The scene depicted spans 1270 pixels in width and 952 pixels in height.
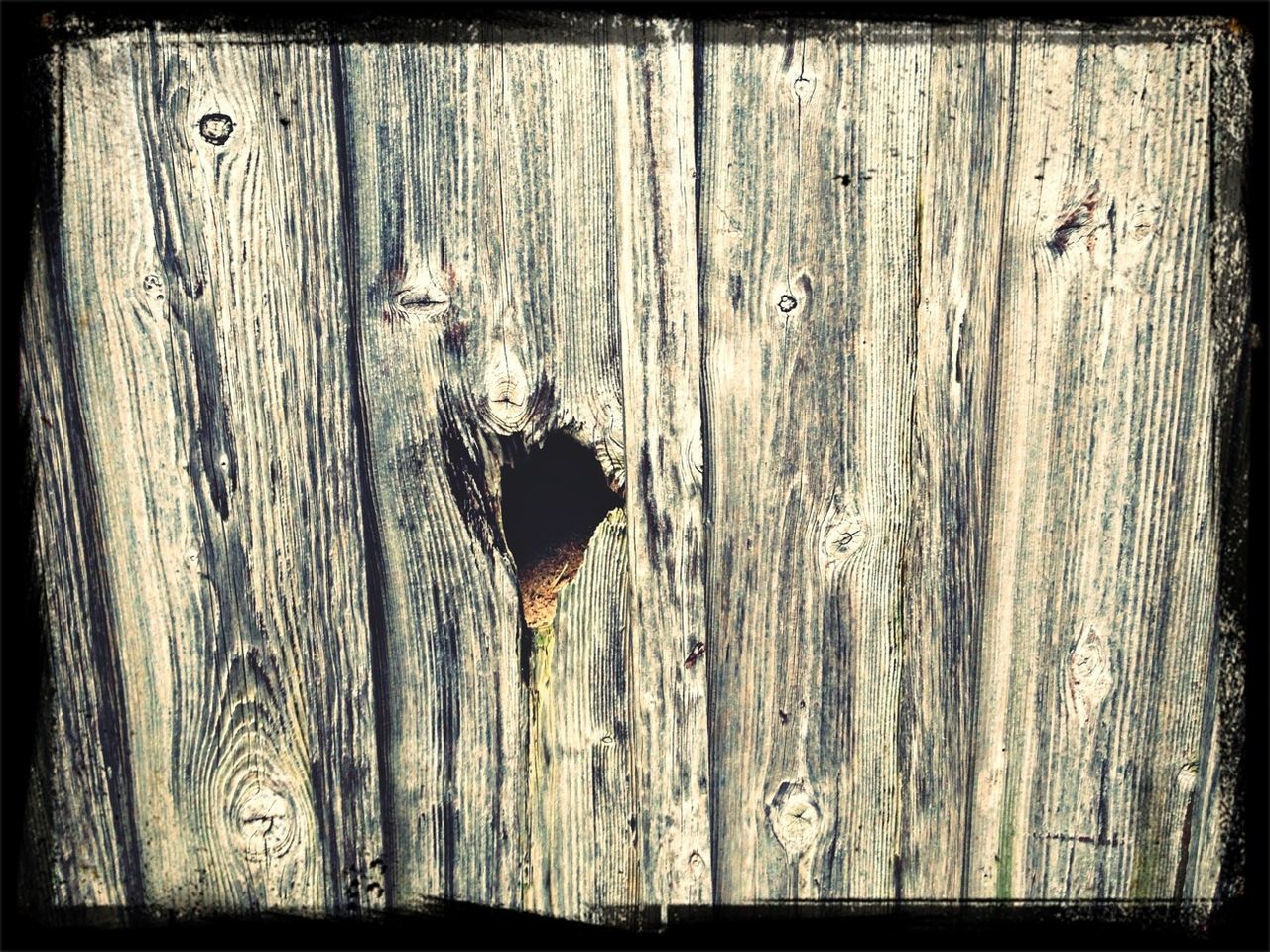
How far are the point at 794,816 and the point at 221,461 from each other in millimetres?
815

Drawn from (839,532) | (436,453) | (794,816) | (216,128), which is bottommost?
(794,816)

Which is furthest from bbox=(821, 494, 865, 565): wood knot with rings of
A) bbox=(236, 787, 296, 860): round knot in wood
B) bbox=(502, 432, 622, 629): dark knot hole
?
bbox=(236, 787, 296, 860): round knot in wood

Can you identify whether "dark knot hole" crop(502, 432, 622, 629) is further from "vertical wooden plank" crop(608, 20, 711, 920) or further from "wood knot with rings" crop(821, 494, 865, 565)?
"wood knot with rings" crop(821, 494, 865, 565)

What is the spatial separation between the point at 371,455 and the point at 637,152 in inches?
18.2

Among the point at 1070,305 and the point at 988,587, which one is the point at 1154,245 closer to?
the point at 1070,305

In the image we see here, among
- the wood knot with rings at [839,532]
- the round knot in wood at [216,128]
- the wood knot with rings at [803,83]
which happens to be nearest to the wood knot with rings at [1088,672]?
the wood knot with rings at [839,532]

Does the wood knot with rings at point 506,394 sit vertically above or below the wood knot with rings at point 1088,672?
above

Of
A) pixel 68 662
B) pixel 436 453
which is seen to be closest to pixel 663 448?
pixel 436 453

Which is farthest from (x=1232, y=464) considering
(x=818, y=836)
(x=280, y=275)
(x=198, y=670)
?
(x=198, y=670)

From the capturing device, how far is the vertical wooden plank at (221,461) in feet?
3.35

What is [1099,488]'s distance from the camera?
1.09 m

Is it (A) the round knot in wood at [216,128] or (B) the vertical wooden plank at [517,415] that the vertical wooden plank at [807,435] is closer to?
(B) the vertical wooden plank at [517,415]

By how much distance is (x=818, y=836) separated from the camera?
3.74ft

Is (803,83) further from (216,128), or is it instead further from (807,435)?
(216,128)
